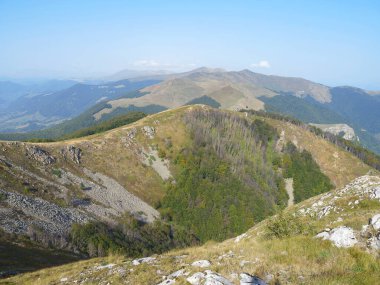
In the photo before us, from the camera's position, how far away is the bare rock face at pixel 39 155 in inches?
4449

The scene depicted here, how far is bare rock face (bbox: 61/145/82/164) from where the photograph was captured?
124 meters

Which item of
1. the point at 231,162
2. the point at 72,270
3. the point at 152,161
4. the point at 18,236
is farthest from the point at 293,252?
the point at 231,162

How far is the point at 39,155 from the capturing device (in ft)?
375

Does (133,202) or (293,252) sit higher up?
(293,252)

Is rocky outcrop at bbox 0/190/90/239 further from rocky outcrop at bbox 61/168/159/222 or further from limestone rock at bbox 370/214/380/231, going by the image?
limestone rock at bbox 370/214/380/231

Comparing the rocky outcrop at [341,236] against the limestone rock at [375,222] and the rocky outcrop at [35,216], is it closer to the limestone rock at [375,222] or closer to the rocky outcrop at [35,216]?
the limestone rock at [375,222]

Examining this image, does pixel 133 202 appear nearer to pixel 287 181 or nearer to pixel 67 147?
pixel 67 147

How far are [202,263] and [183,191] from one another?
411 ft

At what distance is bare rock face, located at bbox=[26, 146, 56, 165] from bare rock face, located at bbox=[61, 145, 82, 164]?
6.90m

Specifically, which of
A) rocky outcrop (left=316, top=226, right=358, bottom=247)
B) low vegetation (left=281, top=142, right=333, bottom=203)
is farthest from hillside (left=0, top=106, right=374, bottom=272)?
rocky outcrop (left=316, top=226, right=358, bottom=247)

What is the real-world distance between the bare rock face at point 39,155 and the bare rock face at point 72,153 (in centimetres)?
690

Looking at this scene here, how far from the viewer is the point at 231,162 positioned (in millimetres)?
170125

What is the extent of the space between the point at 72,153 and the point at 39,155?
1338cm

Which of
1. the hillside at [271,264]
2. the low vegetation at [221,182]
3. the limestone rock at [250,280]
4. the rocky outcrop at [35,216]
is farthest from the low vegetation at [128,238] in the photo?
the limestone rock at [250,280]
